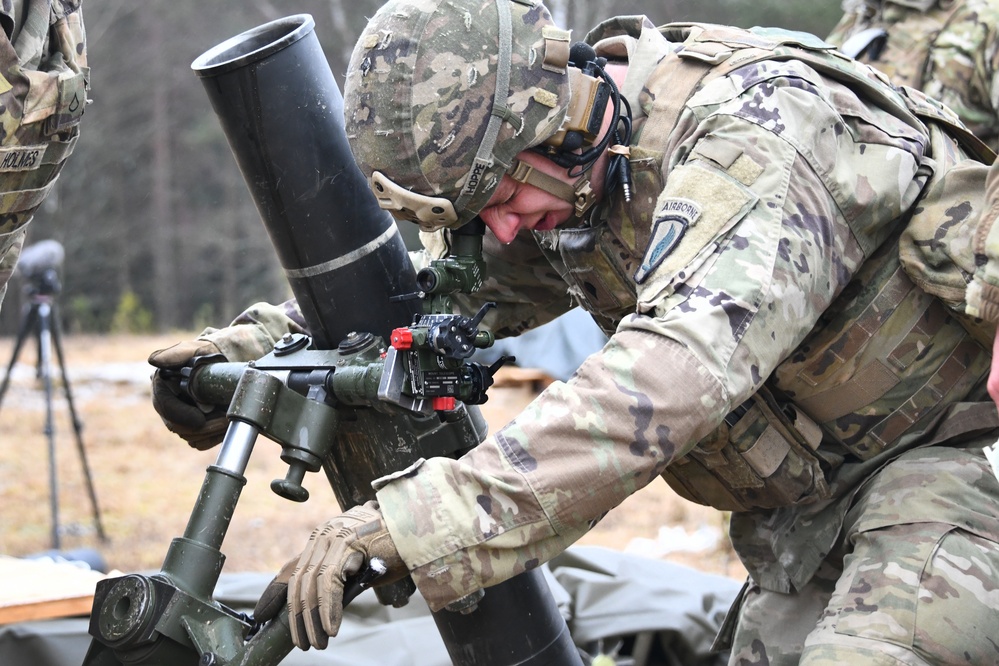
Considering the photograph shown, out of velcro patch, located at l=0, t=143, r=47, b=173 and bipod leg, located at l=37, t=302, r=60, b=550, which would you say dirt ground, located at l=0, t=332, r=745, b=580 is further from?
velcro patch, located at l=0, t=143, r=47, b=173

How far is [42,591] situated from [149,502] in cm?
450

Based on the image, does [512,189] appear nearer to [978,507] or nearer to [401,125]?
[401,125]

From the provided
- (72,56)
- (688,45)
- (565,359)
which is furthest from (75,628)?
(565,359)

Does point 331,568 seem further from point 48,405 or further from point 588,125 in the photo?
point 48,405

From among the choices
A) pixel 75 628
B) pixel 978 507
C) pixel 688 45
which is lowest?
pixel 75 628

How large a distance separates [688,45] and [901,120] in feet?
1.74

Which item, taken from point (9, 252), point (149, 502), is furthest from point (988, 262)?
point (149, 502)

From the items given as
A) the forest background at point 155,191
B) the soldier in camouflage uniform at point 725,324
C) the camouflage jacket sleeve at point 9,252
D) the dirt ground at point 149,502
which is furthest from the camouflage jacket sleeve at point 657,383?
the forest background at point 155,191

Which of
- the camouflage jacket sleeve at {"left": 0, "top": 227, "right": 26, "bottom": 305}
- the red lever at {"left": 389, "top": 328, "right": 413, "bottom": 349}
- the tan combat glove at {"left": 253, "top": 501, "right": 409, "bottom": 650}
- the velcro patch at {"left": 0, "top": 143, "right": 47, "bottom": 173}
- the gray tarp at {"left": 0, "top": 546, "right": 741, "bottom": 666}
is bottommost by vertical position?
the gray tarp at {"left": 0, "top": 546, "right": 741, "bottom": 666}

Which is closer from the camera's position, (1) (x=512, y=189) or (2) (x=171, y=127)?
(1) (x=512, y=189)

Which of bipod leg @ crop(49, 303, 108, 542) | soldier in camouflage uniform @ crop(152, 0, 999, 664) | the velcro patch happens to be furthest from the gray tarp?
bipod leg @ crop(49, 303, 108, 542)

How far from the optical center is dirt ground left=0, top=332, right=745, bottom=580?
683 centimetres

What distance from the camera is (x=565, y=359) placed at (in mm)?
9852

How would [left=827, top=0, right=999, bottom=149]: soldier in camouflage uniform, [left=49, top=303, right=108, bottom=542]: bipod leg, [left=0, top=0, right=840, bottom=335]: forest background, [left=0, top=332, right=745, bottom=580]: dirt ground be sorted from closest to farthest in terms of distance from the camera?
[left=827, top=0, right=999, bottom=149]: soldier in camouflage uniform
[left=0, top=332, right=745, bottom=580]: dirt ground
[left=49, top=303, right=108, bottom=542]: bipod leg
[left=0, top=0, right=840, bottom=335]: forest background
